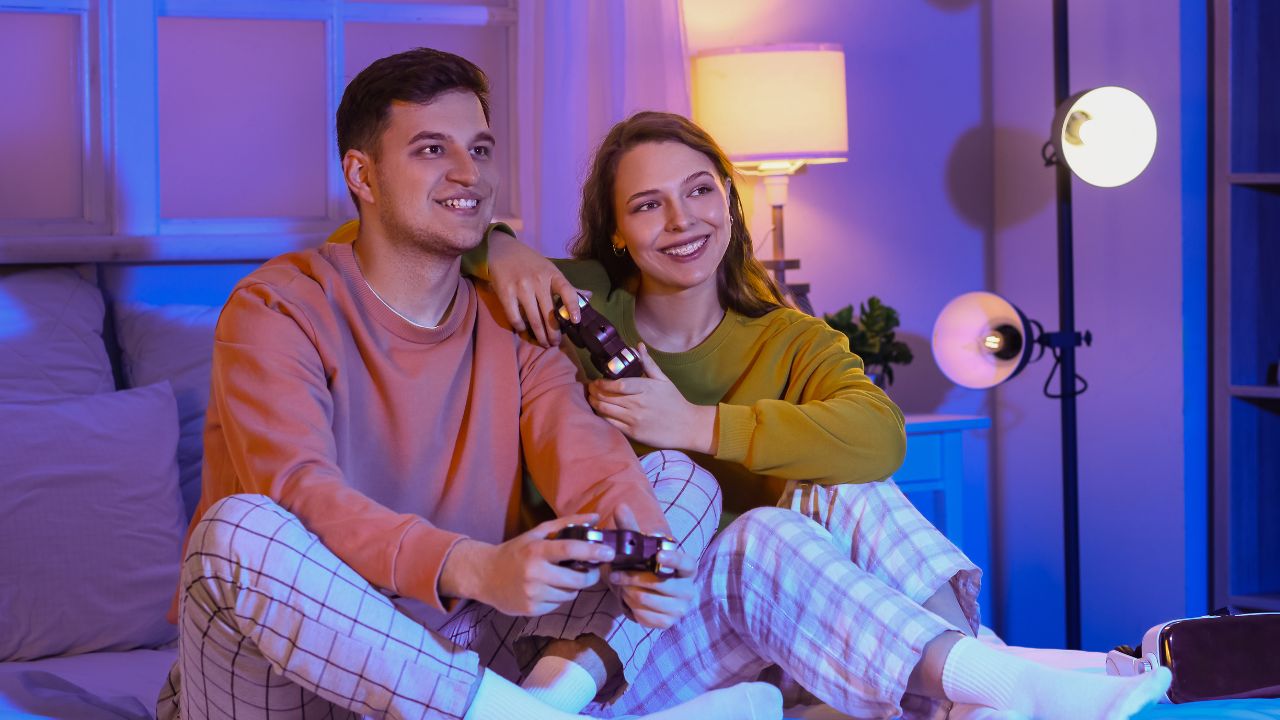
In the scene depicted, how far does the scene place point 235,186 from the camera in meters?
2.58

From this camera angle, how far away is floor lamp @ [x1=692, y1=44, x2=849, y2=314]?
2.64 meters

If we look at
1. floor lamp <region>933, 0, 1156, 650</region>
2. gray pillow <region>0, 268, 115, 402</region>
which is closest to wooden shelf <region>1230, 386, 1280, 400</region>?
floor lamp <region>933, 0, 1156, 650</region>

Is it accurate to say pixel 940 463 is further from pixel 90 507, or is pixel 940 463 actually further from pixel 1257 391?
pixel 90 507

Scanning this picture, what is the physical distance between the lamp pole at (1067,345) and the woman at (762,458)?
96 centimetres

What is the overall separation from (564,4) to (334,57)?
0.45 meters

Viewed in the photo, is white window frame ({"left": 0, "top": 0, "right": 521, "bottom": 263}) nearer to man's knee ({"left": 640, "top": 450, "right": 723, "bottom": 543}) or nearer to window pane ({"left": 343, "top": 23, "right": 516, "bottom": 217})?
window pane ({"left": 343, "top": 23, "right": 516, "bottom": 217})

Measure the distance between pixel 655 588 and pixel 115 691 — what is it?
0.72 meters

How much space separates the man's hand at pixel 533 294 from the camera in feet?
5.45

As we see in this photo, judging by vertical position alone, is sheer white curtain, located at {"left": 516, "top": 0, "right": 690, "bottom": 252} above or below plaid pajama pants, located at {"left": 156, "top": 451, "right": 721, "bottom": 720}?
above

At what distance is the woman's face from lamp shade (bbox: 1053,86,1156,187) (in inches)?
41.3

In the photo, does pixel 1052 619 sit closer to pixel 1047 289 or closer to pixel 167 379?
pixel 1047 289

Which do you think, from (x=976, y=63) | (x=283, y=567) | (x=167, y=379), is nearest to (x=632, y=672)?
(x=283, y=567)

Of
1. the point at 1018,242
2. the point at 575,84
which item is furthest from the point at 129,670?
the point at 1018,242

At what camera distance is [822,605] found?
59.9 inches
